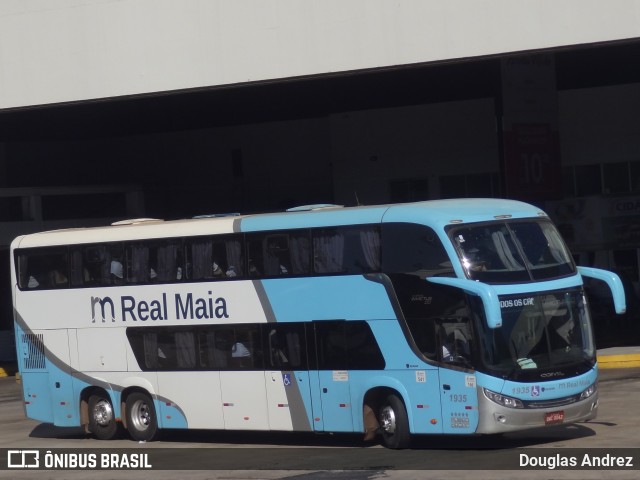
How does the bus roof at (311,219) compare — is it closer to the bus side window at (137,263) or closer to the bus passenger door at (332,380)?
the bus side window at (137,263)

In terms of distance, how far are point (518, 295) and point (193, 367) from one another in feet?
19.7

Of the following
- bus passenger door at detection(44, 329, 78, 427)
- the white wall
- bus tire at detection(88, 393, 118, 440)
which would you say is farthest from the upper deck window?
the white wall

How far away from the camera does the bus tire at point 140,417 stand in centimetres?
1994

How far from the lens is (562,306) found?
1603 cm

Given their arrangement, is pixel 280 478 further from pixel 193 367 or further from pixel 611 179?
pixel 611 179

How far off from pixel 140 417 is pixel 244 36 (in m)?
9.09

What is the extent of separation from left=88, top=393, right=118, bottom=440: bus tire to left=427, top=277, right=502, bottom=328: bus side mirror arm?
7.68 m

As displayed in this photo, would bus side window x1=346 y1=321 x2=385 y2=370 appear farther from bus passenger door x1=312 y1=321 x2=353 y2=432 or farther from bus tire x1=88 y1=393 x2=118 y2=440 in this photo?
bus tire x1=88 y1=393 x2=118 y2=440

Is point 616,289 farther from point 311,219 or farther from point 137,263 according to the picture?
point 137,263

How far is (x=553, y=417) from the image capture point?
1550 centimetres

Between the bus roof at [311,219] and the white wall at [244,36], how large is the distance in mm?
6111

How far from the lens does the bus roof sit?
16406mm

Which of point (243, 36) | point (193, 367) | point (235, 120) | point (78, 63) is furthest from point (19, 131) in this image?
point (193, 367)

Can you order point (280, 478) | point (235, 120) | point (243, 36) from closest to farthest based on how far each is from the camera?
point (280, 478) → point (243, 36) → point (235, 120)
